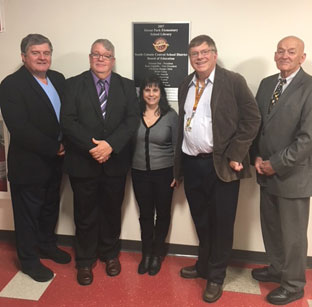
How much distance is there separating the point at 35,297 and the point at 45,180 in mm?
815

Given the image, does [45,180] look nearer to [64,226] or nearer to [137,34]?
[64,226]

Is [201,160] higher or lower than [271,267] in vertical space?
higher

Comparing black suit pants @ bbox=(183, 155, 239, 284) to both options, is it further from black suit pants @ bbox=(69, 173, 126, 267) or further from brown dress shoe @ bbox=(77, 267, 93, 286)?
brown dress shoe @ bbox=(77, 267, 93, 286)

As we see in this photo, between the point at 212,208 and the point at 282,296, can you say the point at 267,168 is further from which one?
the point at 282,296

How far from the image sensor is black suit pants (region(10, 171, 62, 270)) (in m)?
2.28

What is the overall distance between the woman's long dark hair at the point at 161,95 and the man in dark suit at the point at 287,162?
659mm

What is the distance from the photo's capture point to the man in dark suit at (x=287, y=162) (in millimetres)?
1860

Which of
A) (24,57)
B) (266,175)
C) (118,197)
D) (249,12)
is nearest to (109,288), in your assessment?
(118,197)

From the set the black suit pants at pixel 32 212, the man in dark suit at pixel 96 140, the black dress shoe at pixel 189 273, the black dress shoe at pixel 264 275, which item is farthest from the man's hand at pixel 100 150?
the black dress shoe at pixel 264 275

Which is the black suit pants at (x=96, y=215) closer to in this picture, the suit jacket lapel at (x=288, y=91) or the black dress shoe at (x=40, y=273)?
the black dress shoe at (x=40, y=273)

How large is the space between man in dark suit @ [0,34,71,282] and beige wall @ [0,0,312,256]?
39 centimetres

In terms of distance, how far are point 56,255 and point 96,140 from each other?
1154 mm

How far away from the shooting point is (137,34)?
2383mm

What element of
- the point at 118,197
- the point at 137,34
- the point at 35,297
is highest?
the point at 137,34
